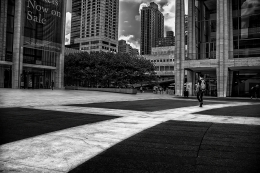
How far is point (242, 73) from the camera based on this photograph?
35.4 meters

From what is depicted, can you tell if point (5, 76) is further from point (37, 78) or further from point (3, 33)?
point (3, 33)

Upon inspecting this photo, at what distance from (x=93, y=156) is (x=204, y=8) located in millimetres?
42442

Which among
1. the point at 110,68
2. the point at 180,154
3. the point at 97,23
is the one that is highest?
the point at 97,23

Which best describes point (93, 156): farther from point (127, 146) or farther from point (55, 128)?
point (55, 128)

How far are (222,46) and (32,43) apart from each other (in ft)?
117

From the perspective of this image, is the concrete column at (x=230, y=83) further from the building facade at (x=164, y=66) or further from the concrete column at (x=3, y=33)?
the building facade at (x=164, y=66)

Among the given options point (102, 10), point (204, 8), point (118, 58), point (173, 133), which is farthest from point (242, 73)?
point (102, 10)

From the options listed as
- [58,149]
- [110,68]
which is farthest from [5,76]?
[58,149]

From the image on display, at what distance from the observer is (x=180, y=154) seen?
11.6 feet

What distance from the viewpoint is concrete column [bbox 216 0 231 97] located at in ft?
107

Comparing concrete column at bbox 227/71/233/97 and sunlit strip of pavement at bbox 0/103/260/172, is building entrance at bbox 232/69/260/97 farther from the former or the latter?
sunlit strip of pavement at bbox 0/103/260/172

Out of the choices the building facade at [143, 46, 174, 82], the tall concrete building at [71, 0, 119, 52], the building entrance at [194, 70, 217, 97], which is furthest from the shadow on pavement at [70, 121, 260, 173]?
the tall concrete building at [71, 0, 119, 52]

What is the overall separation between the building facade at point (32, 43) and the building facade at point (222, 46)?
2705 centimetres

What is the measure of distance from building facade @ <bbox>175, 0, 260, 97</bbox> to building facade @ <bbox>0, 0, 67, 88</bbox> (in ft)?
88.7
